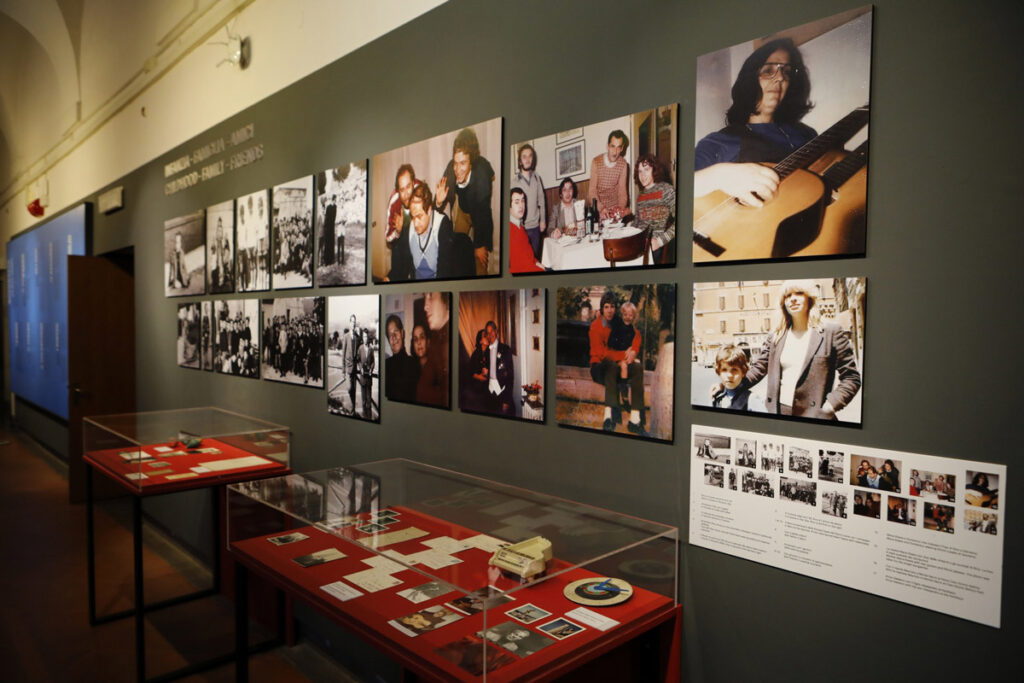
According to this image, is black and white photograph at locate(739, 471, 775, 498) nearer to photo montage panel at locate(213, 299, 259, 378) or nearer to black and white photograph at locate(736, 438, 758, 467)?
black and white photograph at locate(736, 438, 758, 467)

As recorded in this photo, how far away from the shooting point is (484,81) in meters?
2.94

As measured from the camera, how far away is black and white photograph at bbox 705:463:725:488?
83.9 inches

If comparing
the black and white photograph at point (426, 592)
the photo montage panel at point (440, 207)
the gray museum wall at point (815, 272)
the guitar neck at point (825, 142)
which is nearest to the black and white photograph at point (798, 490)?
the gray museum wall at point (815, 272)

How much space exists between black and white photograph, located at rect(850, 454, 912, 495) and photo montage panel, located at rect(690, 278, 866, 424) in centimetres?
12

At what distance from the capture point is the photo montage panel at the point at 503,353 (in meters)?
2.71

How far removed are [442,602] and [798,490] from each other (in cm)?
109

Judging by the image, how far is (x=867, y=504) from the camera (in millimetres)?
1836

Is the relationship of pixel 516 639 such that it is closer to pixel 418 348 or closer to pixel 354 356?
pixel 418 348

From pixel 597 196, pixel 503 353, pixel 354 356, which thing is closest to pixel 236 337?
pixel 354 356

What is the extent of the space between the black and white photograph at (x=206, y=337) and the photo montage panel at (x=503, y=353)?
10.6 ft

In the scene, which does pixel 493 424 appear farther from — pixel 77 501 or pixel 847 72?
pixel 77 501

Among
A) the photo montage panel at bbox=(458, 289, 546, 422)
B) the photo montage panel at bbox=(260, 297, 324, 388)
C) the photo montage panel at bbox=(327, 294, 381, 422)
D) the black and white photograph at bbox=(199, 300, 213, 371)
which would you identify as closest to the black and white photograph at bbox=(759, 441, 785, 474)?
the photo montage panel at bbox=(458, 289, 546, 422)

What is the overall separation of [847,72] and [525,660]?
5.92ft

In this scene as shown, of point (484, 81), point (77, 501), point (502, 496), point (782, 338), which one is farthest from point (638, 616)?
point (77, 501)
